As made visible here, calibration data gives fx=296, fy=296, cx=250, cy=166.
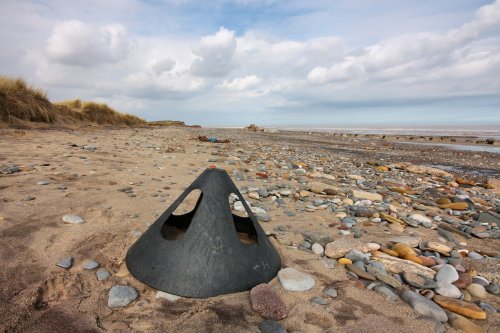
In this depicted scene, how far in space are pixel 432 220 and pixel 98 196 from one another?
403 cm

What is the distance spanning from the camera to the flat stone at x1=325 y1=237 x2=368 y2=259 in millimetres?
2480

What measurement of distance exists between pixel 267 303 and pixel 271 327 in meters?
0.17

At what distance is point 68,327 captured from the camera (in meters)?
1.49

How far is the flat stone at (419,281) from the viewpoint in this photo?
2.07 metres

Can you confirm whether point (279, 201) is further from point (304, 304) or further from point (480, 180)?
point (480, 180)

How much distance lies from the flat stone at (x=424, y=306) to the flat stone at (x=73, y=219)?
265cm

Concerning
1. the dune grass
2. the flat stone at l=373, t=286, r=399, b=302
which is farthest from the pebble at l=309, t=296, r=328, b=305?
the dune grass

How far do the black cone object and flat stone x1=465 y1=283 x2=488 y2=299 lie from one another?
4.45 ft

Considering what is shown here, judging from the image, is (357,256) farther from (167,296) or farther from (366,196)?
(366,196)

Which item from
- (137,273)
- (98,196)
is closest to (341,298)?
(137,273)

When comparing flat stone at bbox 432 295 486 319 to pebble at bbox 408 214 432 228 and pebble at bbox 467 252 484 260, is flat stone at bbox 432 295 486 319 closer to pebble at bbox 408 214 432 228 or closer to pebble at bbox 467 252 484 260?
pebble at bbox 467 252 484 260

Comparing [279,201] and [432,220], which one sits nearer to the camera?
[432,220]

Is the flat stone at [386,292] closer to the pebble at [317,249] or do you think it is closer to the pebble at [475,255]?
the pebble at [317,249]

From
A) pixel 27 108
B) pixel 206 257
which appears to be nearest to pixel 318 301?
pixel 206 257
